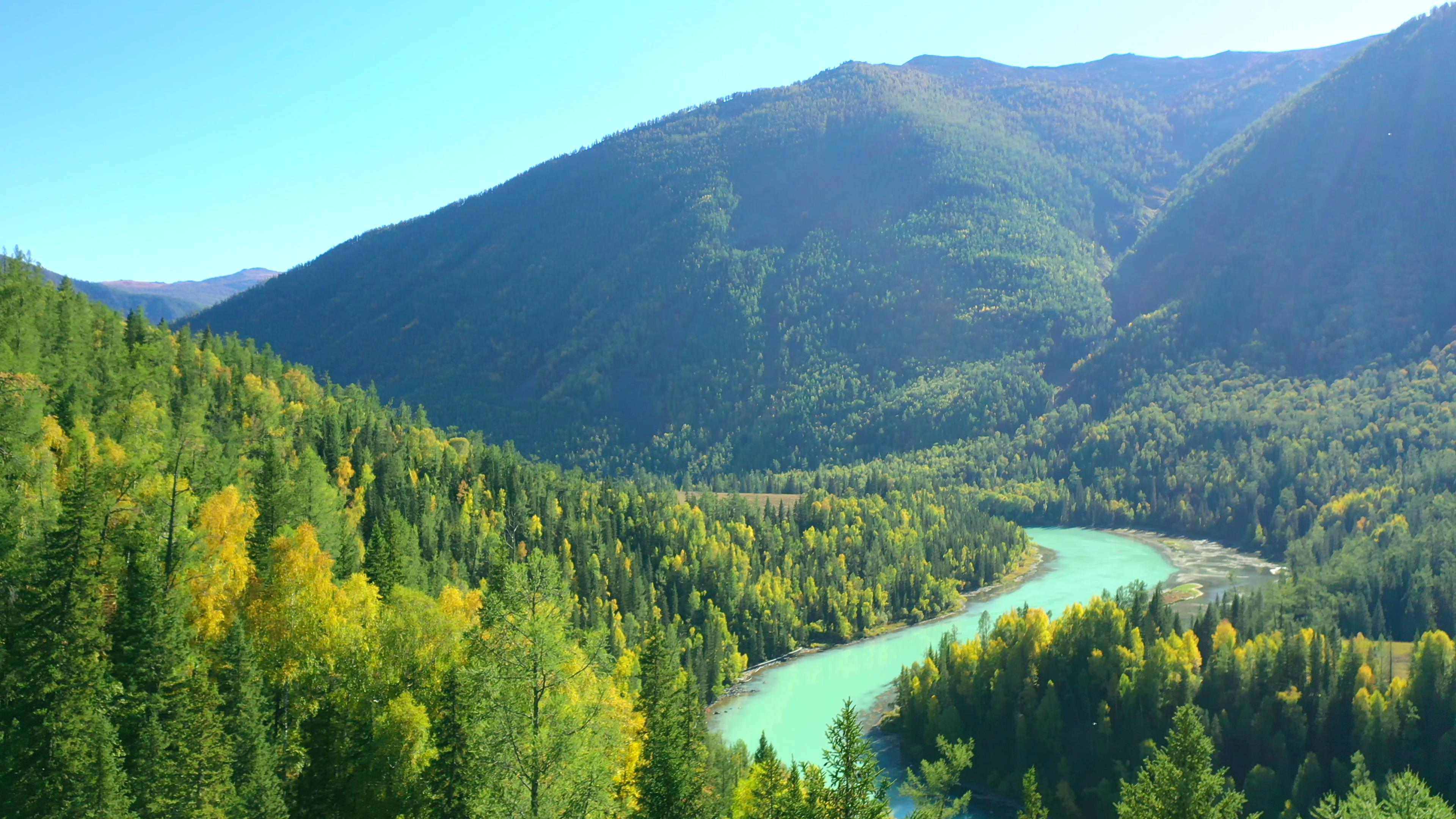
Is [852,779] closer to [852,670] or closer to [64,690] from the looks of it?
[64,690]

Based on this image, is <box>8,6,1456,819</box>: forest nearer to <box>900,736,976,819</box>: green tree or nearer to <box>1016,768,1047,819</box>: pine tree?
<box>1016,768,1047,819</box>: pine tree

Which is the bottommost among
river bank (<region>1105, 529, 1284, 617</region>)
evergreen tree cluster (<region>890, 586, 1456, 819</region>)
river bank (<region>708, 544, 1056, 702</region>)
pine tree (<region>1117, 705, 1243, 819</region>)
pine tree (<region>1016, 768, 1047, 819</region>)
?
river bank (<region>1105, 529, 1284, 617</region>)

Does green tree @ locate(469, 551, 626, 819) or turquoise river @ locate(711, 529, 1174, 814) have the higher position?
green tree @ locate(469, 551, 626, 819)

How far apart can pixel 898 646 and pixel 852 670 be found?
12436 mm

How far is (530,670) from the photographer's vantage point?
26594 millimetres

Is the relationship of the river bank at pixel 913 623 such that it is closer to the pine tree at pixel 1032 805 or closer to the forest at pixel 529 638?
the forest at pixel 529 638

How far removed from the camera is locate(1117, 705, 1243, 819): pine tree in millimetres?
31141

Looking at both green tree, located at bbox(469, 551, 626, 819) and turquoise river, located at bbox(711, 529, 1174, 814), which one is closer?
green tree, located at bbox(469, 551, 626, 819)

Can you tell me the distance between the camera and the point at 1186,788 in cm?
3133

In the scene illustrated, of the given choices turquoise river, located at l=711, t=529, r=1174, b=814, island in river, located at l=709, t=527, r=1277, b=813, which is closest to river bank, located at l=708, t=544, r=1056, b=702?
island in river, located at l=709, t=527, r=1277, b=813

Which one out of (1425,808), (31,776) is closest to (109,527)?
(31,776)

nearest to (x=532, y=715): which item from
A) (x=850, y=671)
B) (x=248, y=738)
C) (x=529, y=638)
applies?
(x=529, y=638)

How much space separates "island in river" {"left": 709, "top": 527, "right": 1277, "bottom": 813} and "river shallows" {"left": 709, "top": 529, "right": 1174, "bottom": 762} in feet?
0.51

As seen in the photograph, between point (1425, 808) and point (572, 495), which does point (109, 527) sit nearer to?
point (1425, 808)
